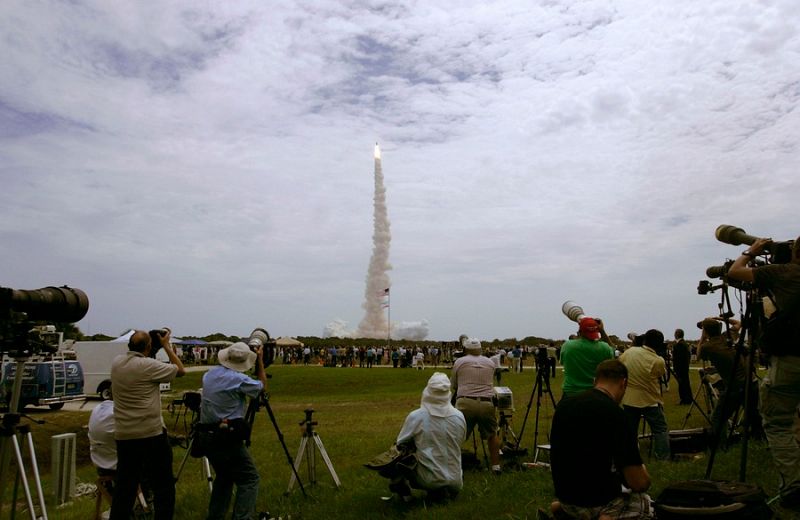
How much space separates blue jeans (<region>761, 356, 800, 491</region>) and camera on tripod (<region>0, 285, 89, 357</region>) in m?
6.49

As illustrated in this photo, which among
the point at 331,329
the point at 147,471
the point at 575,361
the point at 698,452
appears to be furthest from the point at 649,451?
the point at 331,329

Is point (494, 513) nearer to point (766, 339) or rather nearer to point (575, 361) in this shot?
point (575, 361)

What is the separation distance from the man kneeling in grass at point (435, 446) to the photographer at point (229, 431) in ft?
5.50

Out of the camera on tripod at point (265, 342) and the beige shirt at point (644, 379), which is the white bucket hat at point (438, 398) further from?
the beige shirt at point (644, 379)

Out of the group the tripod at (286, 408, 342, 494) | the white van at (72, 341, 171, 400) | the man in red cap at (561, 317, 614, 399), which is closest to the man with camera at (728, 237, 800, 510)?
the man in red cap at (561, 317, 614, 399)

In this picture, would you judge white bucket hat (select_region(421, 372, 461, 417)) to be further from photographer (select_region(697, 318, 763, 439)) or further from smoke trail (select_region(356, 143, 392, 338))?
smoke trail (select_region(356, 143, 392, 338))

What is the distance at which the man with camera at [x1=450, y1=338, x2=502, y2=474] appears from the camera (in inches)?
345

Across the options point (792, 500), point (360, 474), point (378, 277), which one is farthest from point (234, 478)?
point (378, 277)

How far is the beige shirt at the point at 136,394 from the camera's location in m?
6.26

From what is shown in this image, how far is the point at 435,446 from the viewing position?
23.4 feet

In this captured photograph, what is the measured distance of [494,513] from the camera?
660 centimetres

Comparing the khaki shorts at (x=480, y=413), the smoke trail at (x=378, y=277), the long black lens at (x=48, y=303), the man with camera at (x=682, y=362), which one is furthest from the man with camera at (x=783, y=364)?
the smoke trail at (x=378, y=277)

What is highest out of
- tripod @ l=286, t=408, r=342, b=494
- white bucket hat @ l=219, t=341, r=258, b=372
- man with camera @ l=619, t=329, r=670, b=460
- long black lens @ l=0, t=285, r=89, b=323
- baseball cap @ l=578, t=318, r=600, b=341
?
long black lens @ l=0, t=285, r=89, b=323

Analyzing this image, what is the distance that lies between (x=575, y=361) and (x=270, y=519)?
170 inches
